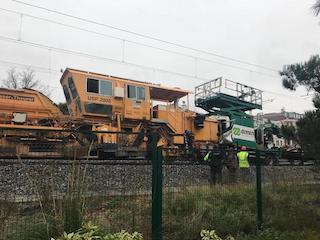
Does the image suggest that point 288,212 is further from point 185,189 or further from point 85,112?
point 85,112

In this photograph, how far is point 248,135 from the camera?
68.4ft

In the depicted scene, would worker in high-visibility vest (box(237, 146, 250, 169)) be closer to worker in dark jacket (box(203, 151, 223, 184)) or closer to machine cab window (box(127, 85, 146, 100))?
worker in dark jacket (box(203, 151, 223, 184))

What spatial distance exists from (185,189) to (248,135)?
14.0m

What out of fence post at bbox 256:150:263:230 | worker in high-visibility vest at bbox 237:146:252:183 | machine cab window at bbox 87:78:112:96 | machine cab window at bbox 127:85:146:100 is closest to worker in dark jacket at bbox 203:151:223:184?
worker in high-visibility vest at bbox 237:146:252:183

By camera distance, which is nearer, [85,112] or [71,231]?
[71,231]

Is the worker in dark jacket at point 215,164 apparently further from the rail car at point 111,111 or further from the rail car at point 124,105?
the rail car at point 124,105

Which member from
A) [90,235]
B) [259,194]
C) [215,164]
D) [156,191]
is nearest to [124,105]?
[215,164]

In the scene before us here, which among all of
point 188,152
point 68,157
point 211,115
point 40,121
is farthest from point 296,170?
point 211,115

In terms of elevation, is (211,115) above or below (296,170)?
above

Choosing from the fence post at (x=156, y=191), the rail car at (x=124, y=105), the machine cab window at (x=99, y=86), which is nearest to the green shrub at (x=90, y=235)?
the fence post at (x=156, y=191)

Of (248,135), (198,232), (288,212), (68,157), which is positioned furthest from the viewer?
(248,135)

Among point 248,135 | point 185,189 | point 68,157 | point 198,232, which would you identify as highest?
point 248,135

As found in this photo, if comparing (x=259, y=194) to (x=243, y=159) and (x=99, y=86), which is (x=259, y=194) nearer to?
(x=243, y=159)

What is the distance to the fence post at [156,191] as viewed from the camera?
6.46 metres
